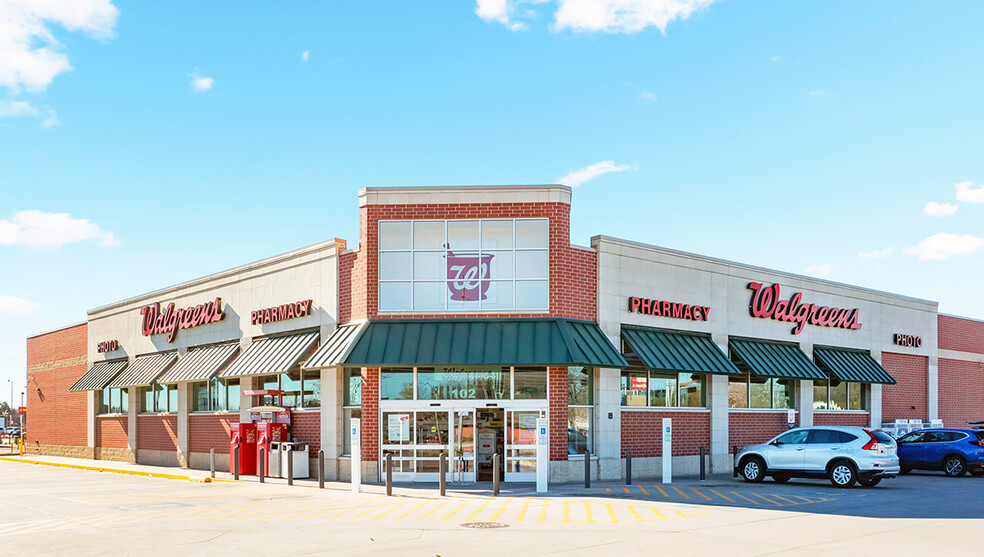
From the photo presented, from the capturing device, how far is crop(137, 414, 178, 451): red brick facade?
114 ft

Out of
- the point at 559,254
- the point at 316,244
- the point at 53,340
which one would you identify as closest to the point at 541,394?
the point at 559,254

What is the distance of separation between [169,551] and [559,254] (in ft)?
47.6

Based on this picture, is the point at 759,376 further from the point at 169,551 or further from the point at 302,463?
the point at 169,551

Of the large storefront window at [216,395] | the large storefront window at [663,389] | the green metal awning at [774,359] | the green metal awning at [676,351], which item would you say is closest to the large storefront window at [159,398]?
the large storefront window at [216,395]

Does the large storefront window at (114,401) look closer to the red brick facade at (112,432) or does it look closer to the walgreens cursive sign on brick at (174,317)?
the red brick facade at (112,432)

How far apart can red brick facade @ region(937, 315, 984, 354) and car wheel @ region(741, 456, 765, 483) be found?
19198 mm

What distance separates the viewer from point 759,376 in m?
31.0

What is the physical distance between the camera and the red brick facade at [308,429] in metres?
27.0

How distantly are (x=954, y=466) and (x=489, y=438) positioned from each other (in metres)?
15.6

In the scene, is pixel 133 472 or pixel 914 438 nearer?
pixel 914 438

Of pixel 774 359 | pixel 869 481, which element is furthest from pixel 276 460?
pixel 774 359

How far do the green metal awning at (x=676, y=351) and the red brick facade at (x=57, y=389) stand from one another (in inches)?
1118

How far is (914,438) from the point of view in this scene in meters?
30.2

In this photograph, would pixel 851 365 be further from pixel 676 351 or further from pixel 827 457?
pixel 827 457
